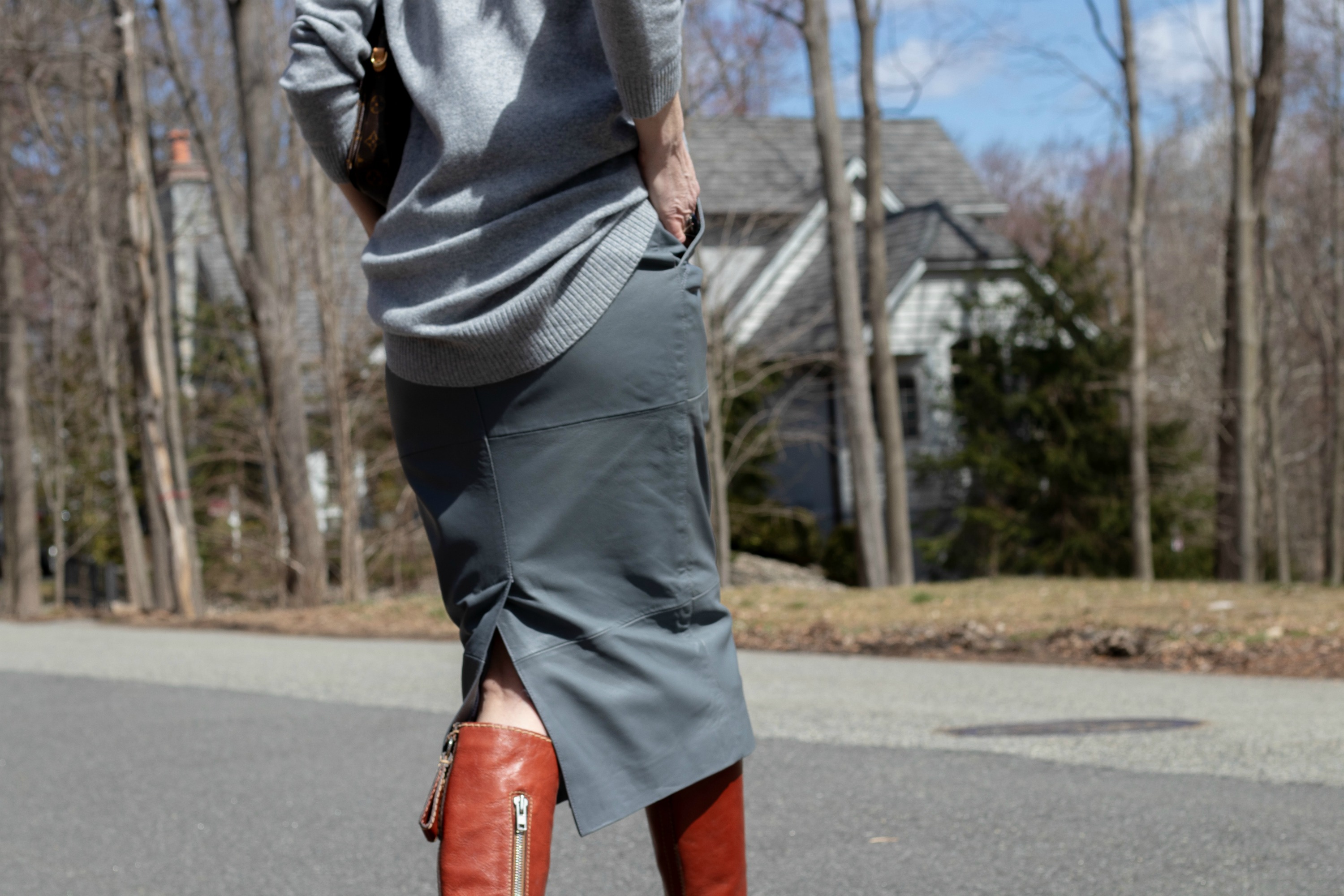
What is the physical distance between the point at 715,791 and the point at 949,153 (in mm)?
28178

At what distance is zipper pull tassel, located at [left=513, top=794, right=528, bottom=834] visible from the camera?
1593 mm

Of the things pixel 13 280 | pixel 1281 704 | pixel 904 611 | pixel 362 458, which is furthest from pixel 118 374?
pixel 1281 704

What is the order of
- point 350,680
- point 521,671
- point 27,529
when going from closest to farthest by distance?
point 521,671 < point 350,680 < point 27,529

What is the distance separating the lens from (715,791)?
71.2 inches

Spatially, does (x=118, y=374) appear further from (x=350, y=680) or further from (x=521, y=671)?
(x=521, y=671)

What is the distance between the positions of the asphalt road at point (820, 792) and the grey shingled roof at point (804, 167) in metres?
17.3

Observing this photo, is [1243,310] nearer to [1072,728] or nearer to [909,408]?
[909,408]

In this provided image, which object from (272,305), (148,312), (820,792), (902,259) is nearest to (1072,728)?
(820,792)

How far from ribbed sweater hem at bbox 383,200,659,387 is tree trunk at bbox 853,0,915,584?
1517cm

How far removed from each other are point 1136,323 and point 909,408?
507 centimetres

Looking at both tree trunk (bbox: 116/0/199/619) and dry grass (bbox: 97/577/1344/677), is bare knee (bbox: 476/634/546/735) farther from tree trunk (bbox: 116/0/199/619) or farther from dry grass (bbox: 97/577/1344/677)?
tree trunk (bbox: 116/0/199/619)

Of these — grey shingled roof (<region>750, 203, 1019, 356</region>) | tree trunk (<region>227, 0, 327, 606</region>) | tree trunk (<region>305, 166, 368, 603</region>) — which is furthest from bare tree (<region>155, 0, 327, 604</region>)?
grey shingled roof (<region>750, 203, 1019, 356</region>)

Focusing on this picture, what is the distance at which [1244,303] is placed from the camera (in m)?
16.6

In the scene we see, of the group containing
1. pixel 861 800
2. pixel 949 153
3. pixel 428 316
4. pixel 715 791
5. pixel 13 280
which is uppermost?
pixel 949 153
